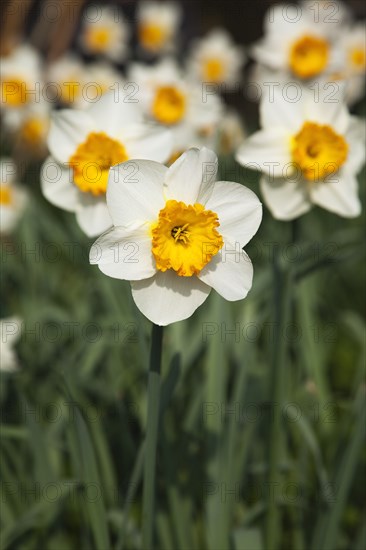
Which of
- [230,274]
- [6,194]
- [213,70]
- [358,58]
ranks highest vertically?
[230,274]

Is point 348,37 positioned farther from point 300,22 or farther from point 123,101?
point 123,101

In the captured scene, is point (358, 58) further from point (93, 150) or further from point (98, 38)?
point (93, 150)

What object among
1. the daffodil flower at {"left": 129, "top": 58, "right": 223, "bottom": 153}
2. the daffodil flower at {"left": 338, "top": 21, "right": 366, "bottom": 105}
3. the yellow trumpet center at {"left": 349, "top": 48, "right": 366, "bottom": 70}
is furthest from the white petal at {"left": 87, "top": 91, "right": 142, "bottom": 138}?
the yellow trumpet center at {"left": 349, "top": 48, "right": 366, "bottom": 70}

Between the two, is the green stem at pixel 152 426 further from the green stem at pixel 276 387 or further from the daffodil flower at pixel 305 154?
the daffodil flower at pixel 305 154

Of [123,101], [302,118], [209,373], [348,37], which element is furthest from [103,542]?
[348,37]

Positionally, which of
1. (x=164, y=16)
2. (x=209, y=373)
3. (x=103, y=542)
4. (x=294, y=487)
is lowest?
(x=294, y=487)

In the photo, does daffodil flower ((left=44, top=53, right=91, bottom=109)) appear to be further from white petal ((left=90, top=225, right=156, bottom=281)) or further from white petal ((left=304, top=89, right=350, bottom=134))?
white petal ((left=90, top=225, right=156, bottom=281))

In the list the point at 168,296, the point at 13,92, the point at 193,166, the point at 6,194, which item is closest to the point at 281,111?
the point at 193,166
